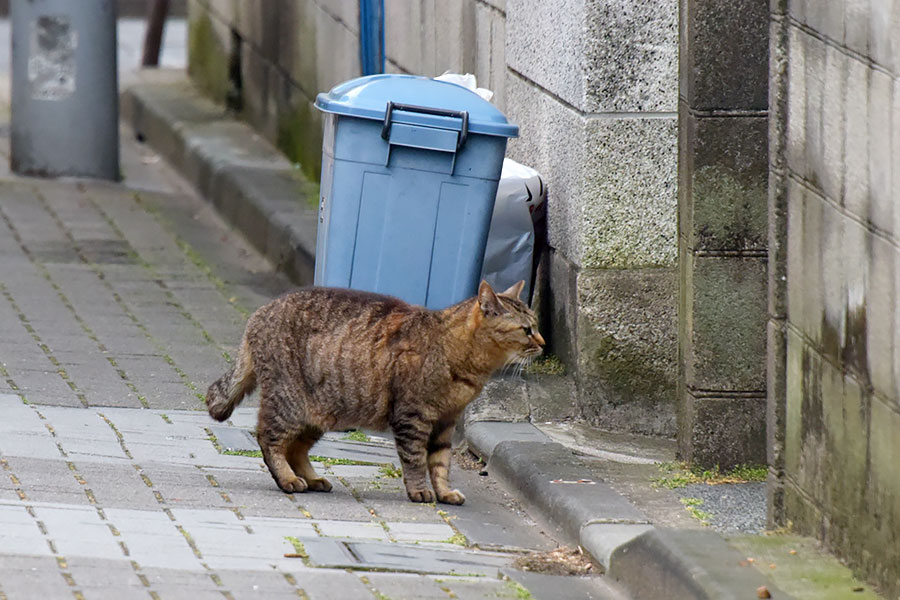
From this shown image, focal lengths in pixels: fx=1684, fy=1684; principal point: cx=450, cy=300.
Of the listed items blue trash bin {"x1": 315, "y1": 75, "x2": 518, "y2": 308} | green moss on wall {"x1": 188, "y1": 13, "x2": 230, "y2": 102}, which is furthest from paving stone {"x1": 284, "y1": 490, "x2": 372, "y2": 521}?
green moss on wall {"x1": 188, "y1": 13, "x2": 230, "y2": 102}

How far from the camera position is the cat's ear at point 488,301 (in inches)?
244

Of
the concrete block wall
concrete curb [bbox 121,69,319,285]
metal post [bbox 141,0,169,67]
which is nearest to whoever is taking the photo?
the concrete block wall

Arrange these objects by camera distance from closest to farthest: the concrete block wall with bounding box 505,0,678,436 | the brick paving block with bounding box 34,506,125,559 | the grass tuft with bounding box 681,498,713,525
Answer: the brick paving block with bounding box 34,506,125,559
the grass tuft with bounding box 681,498,713,525
the concrete block wall with bounding box 505,0,678,436

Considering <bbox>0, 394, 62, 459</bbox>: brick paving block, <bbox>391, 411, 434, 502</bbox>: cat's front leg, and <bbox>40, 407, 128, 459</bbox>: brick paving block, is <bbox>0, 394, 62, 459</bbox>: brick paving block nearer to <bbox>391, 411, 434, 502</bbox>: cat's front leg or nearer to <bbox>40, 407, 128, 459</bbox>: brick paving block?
<bbox>40, 407, 128, 459</bbox>: brick paving block

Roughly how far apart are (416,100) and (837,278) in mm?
2633

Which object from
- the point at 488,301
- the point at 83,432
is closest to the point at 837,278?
the point at 488,301

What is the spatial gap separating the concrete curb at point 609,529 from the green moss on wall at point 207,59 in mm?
8401

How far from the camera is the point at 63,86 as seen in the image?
12.4 meters

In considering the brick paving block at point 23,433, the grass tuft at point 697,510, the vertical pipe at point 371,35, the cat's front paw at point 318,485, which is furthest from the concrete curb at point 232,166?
the grass tuft at point 697,510

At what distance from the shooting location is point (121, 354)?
832 cm

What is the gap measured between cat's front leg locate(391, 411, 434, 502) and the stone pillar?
1044 mm

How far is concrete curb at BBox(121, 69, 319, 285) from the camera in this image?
1046cm

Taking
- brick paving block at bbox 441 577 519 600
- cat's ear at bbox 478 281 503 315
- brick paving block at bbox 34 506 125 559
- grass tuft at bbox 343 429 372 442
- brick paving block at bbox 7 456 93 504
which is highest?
cat's ear at bbox 478 281 503 315

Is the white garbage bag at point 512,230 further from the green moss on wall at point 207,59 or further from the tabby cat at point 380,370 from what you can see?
the green moss on wall at point 207,59
